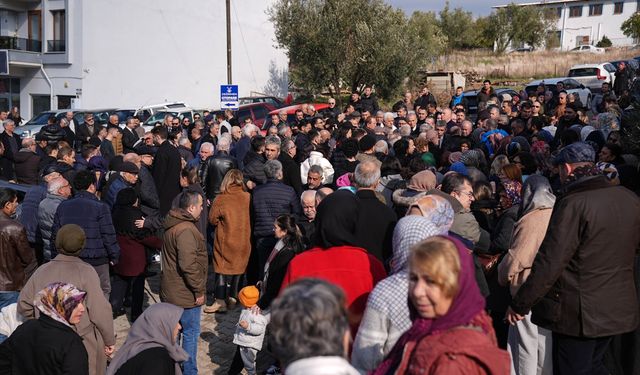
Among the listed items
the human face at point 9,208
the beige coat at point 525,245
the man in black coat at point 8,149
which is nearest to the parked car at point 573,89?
the man in black coat at point 8,149

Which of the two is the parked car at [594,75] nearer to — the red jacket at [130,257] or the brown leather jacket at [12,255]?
the red jacket at [130,257]

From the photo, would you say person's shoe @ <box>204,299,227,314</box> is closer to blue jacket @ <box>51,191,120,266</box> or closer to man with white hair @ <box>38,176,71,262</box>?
blue jacket @ <box>51,191,120,266</box>

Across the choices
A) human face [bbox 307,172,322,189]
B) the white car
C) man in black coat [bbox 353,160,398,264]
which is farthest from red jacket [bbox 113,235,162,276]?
the white car

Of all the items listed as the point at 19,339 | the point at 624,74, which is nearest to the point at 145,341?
the point at 19,339

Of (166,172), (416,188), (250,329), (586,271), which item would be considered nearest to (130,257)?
(250,329)

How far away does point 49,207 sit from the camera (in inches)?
285

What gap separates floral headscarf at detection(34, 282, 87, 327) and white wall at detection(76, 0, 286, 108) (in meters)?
29.6

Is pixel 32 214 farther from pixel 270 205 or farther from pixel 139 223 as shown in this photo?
pixel 270 205

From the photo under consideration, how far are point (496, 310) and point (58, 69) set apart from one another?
3145cm

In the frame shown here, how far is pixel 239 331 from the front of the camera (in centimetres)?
585

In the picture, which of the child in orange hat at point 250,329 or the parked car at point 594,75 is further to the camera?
the parked car at point 594,75

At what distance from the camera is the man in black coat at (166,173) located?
33.9ft

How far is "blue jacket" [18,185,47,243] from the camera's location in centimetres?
778

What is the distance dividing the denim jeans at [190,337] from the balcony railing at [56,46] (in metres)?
29.4
